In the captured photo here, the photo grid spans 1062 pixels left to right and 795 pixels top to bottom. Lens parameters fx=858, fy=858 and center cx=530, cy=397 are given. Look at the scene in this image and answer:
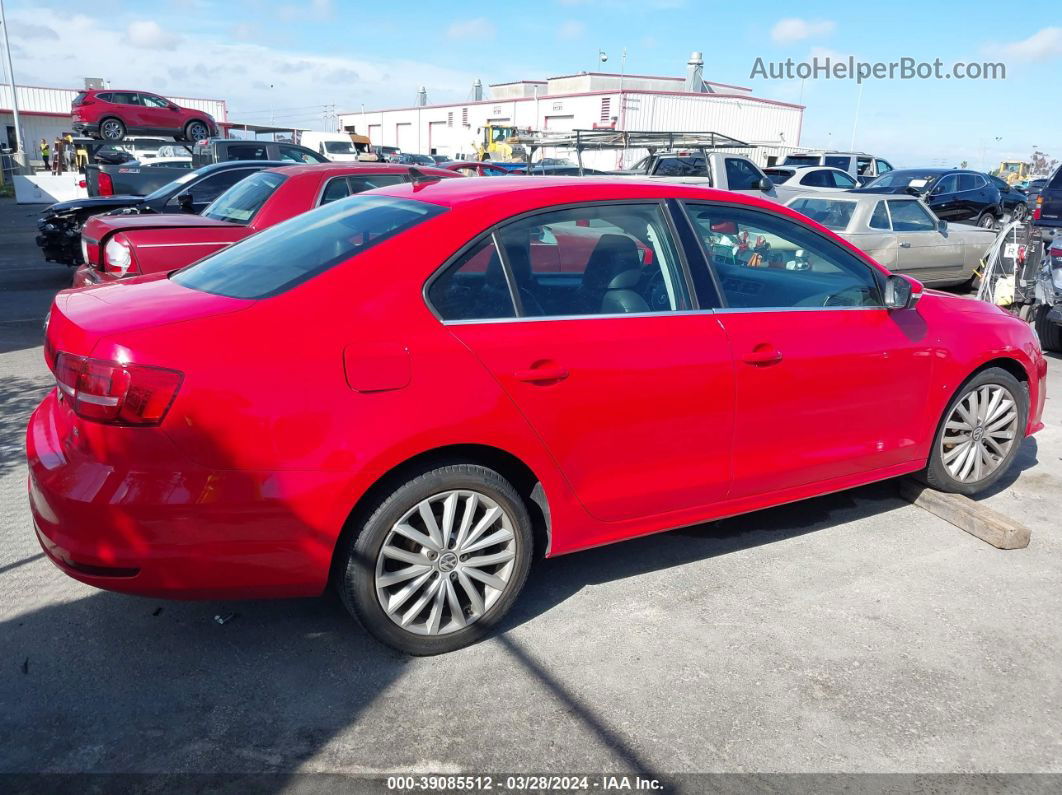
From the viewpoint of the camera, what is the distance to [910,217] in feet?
39.0

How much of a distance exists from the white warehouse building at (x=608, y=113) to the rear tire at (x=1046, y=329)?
2606cm

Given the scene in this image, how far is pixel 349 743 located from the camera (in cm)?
271

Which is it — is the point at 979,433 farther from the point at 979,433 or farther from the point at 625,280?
the point at 625,280

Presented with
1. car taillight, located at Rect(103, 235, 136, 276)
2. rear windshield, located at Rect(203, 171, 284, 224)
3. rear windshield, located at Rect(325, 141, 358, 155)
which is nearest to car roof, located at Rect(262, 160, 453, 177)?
rear windshield, located at Rect(203, 171, 284, 224)

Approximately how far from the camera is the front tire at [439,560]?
2.96m

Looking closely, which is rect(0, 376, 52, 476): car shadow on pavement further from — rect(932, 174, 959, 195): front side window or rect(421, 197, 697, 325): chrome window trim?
rect(932, 174, 959, 195): front side window

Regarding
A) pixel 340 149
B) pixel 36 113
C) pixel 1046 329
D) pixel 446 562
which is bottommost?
pixel 1046 329

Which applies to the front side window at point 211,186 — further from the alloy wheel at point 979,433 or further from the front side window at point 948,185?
the front side window at point 948,185

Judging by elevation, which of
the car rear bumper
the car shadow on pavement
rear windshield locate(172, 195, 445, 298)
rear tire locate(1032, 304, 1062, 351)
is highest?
rear windshield locate(172, 195, 445, 298)

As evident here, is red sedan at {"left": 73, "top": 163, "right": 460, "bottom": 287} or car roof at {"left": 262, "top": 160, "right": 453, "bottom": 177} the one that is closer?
red sedan at {"left": 73, "top": 163, "right": 460, "bottom": 287}

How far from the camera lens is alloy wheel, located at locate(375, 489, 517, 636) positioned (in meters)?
3.03

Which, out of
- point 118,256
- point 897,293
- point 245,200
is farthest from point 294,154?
point 897,293

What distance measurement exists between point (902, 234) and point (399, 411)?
10.6 m

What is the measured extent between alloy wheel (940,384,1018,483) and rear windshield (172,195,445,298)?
301 cm
